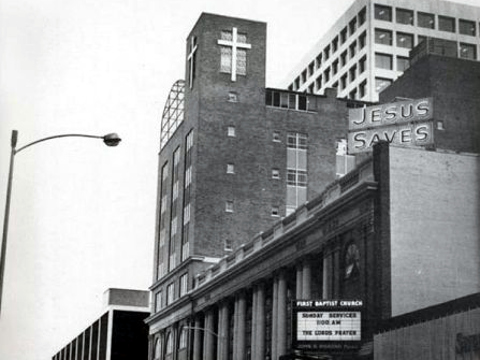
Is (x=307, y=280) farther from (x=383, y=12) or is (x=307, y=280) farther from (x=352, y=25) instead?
(x=352, y=25)

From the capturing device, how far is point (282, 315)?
55656 millimetres

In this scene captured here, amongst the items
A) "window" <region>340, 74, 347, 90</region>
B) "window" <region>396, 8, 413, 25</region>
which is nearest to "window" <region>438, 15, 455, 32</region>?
"window" <region>396, 8, 413, 25</region>

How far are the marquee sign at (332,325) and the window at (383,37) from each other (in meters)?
71.5

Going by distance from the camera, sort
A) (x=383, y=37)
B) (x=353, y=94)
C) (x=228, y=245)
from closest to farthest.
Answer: (x=228, y=245) < (x=383, y=37) < (x=353, y=94)

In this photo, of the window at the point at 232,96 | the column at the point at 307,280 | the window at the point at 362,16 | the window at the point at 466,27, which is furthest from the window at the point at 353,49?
the column at the point at 307,280

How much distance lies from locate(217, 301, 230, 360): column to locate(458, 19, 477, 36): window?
57016mm

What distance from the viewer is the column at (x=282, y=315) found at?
54812 mm

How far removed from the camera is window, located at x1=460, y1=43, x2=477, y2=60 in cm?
10881

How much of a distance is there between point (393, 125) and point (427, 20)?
65.4m

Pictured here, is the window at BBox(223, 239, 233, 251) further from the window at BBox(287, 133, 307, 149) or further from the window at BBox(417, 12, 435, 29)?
the window at BBox(417, 12, 435, 29)

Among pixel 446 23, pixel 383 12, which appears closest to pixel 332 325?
pixel 383 12

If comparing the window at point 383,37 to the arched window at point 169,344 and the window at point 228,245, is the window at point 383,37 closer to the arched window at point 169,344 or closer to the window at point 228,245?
the window at point 228,245

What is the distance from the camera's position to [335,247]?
48.8 m

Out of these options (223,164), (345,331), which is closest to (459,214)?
(345,331)
